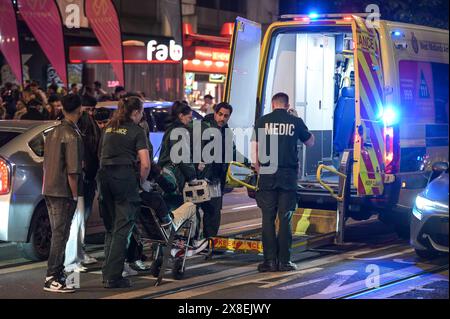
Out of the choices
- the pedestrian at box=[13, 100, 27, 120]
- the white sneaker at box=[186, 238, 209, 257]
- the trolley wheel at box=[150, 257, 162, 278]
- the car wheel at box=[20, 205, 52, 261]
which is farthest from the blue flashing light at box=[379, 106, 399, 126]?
the pedestrian at box=[13, 100, 27, 120]

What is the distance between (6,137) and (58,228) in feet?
6.71

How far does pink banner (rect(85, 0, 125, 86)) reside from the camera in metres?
18.0

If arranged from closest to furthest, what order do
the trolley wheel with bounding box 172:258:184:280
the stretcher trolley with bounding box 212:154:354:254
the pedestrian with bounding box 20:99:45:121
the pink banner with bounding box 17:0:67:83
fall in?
the trolley wheel with bounding box 172:258:184:280
the stretcher trolley with bounding box 212:154:354:254
the pedestrian with bounding box 20:99:45:121
the pink banner with bounding box 17:0:67:83

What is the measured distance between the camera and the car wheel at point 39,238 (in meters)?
9.48

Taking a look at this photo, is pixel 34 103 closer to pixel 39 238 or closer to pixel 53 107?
pixel 53 107

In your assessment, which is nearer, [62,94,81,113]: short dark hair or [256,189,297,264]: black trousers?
[62,94,81,113]: short dark hair

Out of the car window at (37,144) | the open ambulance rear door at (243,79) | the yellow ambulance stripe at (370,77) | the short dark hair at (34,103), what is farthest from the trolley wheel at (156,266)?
the short dark hair at (34,103)

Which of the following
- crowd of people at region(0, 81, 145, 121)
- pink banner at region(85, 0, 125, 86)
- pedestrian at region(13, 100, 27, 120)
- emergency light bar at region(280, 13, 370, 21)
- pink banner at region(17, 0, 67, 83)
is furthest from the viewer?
pink banner at region(85, 0, 125, 86)

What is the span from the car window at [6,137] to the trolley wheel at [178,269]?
2430 millimetres

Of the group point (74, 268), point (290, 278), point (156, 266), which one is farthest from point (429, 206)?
point (74, 268)

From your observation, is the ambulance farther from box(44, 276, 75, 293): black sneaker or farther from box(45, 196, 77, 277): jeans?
box(44, 276, 75, 293): black sneaker

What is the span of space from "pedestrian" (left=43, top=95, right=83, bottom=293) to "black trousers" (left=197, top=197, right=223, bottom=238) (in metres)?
2.12

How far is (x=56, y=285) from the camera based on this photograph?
318 inches
